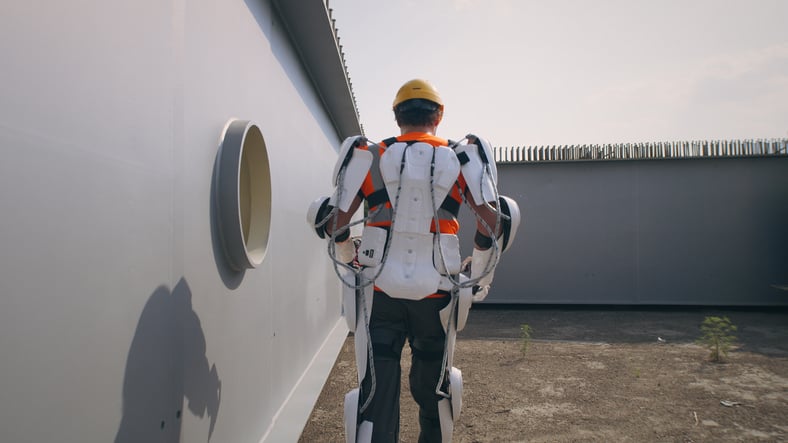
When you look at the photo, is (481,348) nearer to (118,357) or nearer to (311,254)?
(311,254)

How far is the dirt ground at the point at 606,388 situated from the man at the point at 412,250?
1.31 meters

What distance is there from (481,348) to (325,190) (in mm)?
2739

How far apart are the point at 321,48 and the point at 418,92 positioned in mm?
2150

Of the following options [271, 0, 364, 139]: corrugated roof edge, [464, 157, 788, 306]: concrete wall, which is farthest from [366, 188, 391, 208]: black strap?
[464, 157, 788, 306]: concrete wall

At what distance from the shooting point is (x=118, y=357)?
1270mm

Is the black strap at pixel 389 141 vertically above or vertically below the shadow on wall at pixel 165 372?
above

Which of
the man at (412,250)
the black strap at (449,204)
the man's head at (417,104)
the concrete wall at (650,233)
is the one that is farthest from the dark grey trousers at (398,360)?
the concrete wall at (650,233)

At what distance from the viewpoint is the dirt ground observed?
10.6ft

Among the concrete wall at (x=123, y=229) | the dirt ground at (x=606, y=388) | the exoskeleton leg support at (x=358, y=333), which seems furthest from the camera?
the dirt ground at (x=606, y=388)

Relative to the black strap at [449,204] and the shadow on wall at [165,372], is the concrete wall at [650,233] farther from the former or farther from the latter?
the shadow on wall at [165,372]

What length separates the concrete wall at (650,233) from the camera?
27.3 feet

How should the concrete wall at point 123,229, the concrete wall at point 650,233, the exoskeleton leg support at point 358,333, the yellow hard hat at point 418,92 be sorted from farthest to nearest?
1. the concrete wall at point 650,233
2. the yellow hard hat at point 418,92
3. the exoskeleton leg support at point 358,333
4. the concrete wall at point 123,229

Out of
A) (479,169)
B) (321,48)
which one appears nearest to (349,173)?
(479,169)

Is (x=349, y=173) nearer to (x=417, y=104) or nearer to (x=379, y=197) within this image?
(x=379, y=197)
